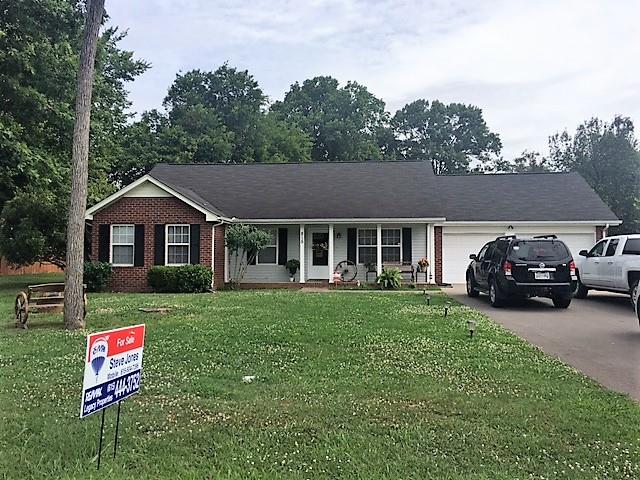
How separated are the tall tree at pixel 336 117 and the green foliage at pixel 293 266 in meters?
31.0

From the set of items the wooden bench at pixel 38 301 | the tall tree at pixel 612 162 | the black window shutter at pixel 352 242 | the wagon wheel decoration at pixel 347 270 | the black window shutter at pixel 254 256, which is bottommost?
the wooden bench at pixel 38 301

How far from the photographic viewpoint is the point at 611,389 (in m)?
5.96

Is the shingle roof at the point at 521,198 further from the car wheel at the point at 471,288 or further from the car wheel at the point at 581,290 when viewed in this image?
the car wheel at the point at 581,290

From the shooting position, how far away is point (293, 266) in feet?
70.8

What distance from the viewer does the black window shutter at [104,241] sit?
64.1 ft

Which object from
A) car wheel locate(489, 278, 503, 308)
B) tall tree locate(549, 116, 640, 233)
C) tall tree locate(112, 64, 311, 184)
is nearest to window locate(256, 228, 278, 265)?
car wheel locate(489, 278, 503, 308)

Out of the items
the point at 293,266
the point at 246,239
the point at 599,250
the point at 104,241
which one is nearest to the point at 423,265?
the point at 293,266

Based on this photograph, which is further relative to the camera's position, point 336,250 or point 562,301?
point 336,250

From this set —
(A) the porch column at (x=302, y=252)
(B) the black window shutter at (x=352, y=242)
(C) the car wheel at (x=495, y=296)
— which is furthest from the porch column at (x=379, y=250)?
(C) the car wheel at (x=495, y=296)

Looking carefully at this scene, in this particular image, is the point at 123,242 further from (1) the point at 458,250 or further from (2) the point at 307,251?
(1) the point at 458,250

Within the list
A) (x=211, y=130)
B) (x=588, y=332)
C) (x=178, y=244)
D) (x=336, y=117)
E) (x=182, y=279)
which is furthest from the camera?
(x=336, y=117)

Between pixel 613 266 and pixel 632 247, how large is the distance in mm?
615

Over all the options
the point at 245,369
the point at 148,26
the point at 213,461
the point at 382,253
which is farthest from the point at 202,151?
the point at 213,461

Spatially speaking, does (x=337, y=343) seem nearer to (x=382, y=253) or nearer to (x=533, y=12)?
(x=533, y=12)
